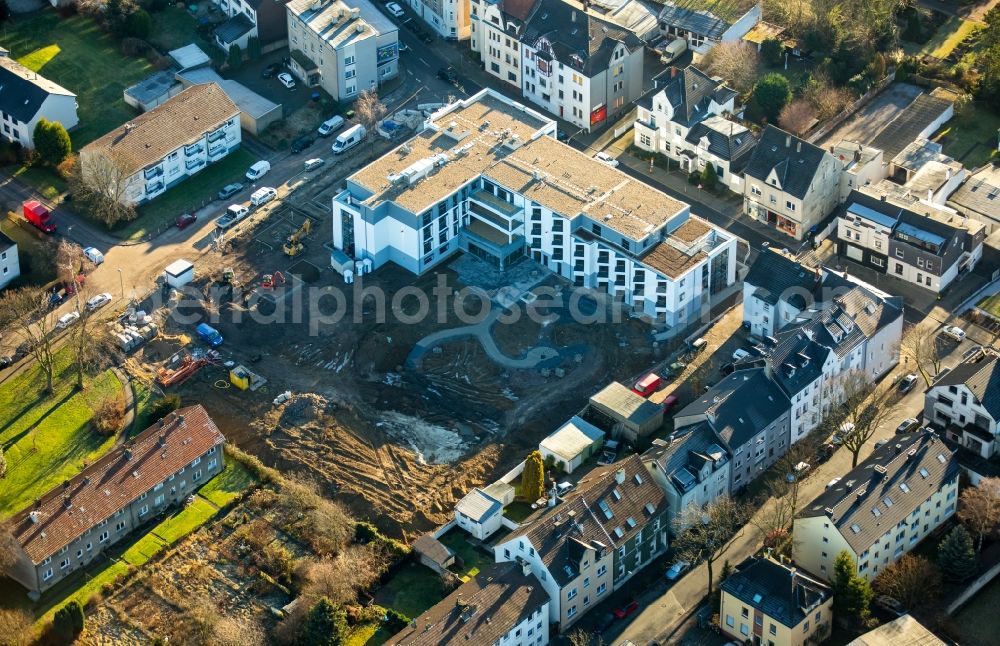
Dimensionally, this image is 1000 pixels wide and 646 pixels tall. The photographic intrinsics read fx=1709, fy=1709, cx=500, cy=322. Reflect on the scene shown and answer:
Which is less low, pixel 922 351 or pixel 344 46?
pixel 344 46

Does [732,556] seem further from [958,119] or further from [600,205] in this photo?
[958,119]

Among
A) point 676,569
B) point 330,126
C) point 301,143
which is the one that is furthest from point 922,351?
point 301,143

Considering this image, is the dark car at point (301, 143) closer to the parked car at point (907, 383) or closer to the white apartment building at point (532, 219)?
the white apartment building at point (532, 219)

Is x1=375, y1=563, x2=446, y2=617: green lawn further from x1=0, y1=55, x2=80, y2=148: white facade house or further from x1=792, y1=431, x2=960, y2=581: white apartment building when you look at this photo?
x1=0, y1=55, x2=80, y2=148: white facade house

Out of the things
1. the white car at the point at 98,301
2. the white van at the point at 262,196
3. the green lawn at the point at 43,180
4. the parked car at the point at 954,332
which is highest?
the parked car at the point at 954,332

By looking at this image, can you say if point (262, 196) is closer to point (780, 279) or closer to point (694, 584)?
point (780, 279)

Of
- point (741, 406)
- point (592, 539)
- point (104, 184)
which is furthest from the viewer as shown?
point (104, 184)

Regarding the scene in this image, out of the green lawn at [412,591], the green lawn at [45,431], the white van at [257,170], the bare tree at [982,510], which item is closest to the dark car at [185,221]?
the white van at [257,170]
